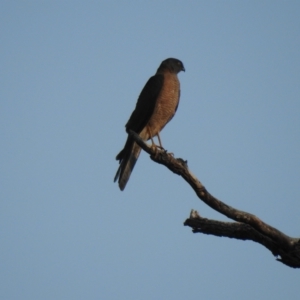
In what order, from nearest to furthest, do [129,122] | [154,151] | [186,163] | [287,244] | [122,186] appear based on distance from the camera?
[287,244] < [186,163] < [154,151] < [122,186] < [129,122]

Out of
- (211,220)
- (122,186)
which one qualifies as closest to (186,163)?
(211,220)

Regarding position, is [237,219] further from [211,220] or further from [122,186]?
[122,186]

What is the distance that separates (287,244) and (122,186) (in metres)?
3.49

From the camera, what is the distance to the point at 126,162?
838 centimetres

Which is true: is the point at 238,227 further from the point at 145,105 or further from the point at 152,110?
the point at 145,105

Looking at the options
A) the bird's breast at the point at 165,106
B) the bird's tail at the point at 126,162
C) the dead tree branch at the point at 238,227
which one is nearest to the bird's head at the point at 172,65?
the bird's breast at the point at 165,106

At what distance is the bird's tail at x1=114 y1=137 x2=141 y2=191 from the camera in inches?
325

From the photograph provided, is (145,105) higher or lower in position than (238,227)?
higher

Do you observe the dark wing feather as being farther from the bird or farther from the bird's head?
the bird's head

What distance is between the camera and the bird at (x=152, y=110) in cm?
851

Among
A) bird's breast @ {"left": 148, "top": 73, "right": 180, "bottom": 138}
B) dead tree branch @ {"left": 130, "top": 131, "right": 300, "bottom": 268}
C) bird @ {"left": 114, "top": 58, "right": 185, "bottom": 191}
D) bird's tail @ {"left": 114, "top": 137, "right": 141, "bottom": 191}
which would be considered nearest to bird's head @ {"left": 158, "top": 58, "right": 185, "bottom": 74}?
bird @ {"left": 114, "top": 58, "right": 185, "bottom": 191}

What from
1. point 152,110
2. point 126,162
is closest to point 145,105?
point 152,110

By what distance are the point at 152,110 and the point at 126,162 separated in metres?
1.07

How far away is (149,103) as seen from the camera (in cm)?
902
